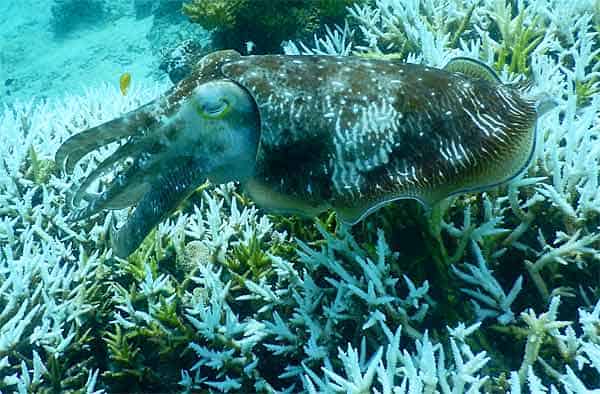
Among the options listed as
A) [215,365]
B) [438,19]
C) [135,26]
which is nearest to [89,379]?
[215,365]

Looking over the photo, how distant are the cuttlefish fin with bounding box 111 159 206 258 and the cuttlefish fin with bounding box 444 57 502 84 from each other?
171 cm

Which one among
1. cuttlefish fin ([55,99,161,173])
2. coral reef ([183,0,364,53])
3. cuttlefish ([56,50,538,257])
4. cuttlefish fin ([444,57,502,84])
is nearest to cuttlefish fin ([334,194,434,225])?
cuttlefish ([56,50,538,257])

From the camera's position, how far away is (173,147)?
8.82ft

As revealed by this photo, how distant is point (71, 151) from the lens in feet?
9.32

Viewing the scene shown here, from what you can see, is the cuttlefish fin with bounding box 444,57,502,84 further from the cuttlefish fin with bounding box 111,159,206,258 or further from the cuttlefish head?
the cuttlefish fin with bounding box 111,159,206,258

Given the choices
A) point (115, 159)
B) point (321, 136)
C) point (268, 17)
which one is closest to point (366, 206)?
point (321, 136)

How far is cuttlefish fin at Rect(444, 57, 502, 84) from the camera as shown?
2.84 meters

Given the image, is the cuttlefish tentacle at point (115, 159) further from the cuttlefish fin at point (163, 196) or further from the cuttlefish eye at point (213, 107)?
the cuttlefish eye at point (213, 107)

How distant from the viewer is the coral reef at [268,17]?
6.61 metres

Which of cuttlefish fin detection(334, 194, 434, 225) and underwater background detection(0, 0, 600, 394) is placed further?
underwater background detection(0, 0, 600, 394)

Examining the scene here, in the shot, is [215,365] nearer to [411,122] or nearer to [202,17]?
[411,122]

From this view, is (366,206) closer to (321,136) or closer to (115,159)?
(321,136)

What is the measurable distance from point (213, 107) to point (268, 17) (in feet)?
15.2

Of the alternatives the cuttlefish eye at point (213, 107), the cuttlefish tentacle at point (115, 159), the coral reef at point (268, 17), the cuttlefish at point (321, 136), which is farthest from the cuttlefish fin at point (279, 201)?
the coral reef at point (268, 17)
